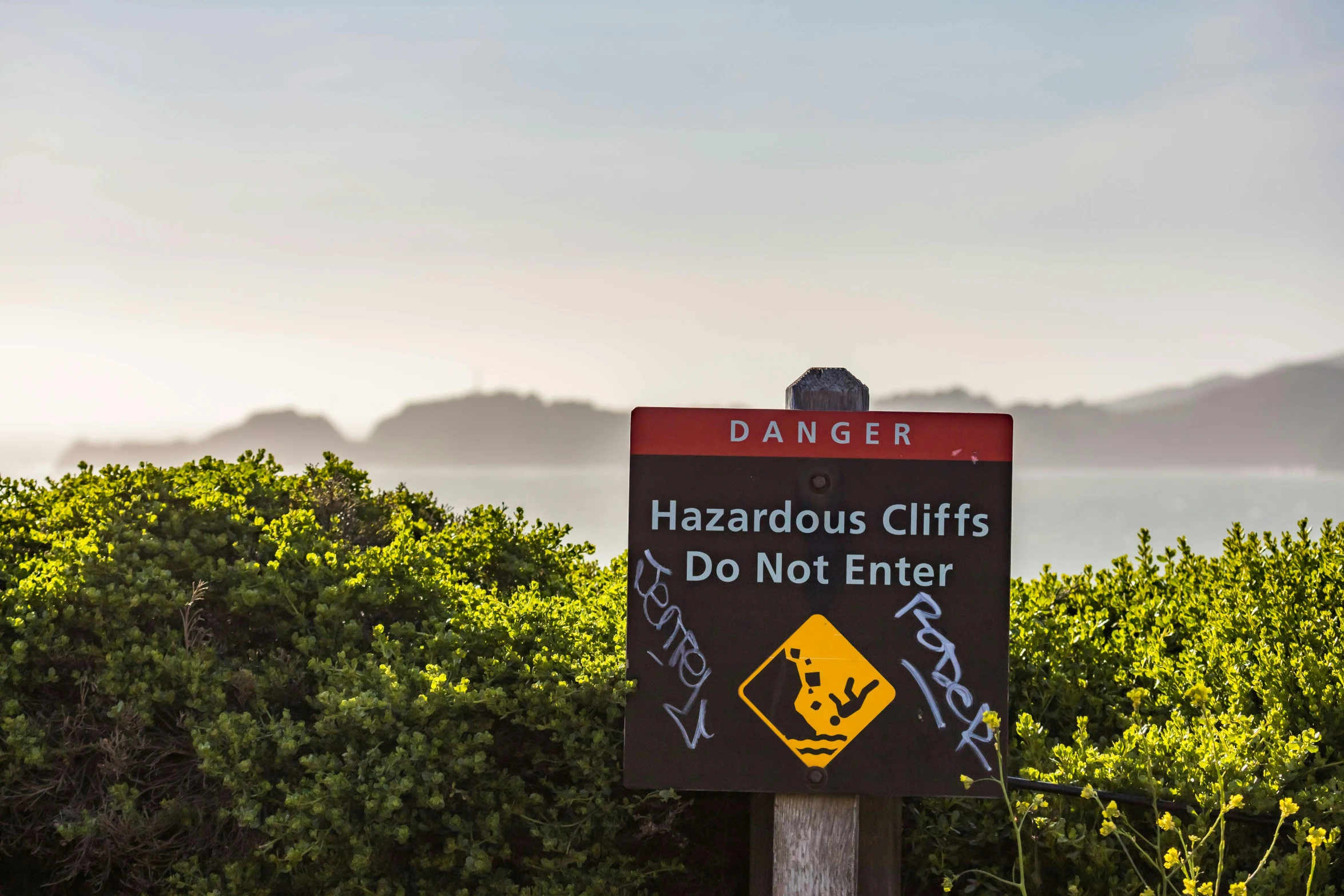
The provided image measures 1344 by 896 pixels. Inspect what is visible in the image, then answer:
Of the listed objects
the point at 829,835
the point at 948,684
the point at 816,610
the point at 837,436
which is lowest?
the point at 829,835

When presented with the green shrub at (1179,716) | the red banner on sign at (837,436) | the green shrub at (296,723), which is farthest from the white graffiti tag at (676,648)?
the green shrub at (1179,716)

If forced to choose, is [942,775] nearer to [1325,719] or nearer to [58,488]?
[1325,719]

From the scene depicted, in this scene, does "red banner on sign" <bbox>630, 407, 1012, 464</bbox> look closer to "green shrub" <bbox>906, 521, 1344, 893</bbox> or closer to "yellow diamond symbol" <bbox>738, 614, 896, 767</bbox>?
"yellow diamond symbol" <bbox>738, 614, 896, 767</bbox>

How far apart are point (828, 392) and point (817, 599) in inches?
23.4

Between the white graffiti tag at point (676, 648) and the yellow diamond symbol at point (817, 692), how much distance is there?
5.1 inches

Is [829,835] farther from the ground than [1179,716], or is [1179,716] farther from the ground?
[1179,716]

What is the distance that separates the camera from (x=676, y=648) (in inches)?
122

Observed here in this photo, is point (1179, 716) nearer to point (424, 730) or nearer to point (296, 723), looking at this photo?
point (424, 730)

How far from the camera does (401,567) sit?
168 inches

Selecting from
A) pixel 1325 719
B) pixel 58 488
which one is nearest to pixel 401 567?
pixel 58 488

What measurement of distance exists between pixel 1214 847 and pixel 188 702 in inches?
130

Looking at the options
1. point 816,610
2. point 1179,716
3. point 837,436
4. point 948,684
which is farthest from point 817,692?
point 1179,716

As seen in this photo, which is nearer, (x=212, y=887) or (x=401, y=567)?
(x=212, y=887)

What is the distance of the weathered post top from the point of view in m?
3.18
